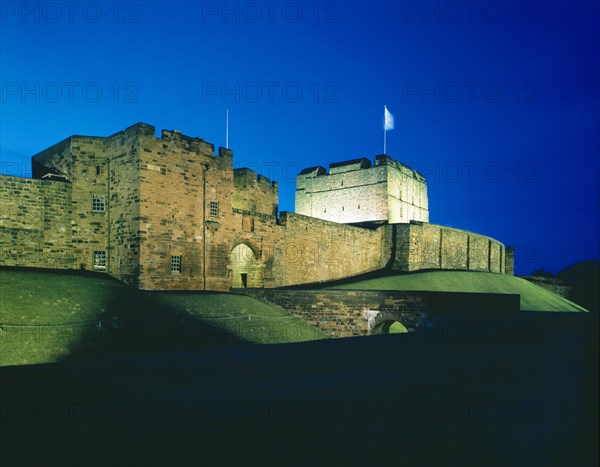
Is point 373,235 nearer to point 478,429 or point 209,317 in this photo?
point 209,317

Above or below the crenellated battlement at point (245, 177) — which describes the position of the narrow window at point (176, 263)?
below

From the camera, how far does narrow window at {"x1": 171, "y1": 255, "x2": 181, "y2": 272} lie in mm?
20016

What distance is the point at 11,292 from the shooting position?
504 inches

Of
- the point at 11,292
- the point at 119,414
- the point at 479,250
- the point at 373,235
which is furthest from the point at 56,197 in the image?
the point at 479,250

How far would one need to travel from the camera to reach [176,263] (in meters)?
20.1

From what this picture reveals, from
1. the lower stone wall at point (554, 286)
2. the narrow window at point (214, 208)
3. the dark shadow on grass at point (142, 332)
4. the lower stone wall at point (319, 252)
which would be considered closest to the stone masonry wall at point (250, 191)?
the lower stone wall at point (319, 252)

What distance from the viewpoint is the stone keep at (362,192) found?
1699 inches

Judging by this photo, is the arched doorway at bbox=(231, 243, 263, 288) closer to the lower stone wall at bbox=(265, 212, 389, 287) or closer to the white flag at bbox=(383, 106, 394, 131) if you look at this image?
the lower stone wall at bbox=(265, 212, 389, 287)

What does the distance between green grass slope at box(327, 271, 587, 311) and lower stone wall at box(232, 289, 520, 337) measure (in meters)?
8.46

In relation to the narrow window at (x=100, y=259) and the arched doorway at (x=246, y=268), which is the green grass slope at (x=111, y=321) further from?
the arched doorway at (x=246, y=268)

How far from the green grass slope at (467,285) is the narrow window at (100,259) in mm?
13085


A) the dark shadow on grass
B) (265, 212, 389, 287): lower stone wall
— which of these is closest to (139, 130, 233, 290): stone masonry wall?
the dark shadow on grass

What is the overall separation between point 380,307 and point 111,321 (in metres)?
9.80

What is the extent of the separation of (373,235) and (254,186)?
36.6ft
